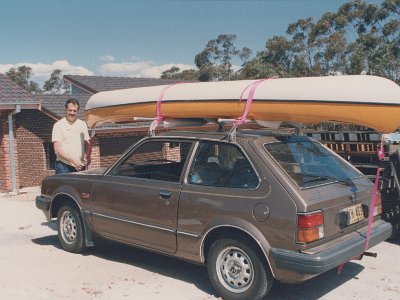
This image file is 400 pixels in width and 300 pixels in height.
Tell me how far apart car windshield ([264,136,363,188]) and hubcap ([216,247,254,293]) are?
880mm

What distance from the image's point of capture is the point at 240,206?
14.8ft

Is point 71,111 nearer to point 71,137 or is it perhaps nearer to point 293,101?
point 71,137

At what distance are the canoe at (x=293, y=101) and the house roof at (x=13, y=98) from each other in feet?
23.5

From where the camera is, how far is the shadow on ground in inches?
195

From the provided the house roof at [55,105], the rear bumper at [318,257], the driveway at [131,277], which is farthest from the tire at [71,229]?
the house roof at [55,105]

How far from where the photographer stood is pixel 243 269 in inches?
179

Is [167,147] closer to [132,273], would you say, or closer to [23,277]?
[132,273]

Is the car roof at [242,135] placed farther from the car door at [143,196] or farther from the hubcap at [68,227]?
the hubcap at [68,227]

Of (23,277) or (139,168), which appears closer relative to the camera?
(23,277)

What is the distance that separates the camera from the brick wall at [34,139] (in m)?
15.0

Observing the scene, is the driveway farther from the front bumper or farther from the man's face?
the man's face

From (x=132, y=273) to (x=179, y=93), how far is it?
2.19 meters

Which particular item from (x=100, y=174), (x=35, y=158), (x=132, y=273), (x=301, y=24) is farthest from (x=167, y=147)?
(x=301, y=24)

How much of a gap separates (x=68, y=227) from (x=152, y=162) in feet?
5.04
